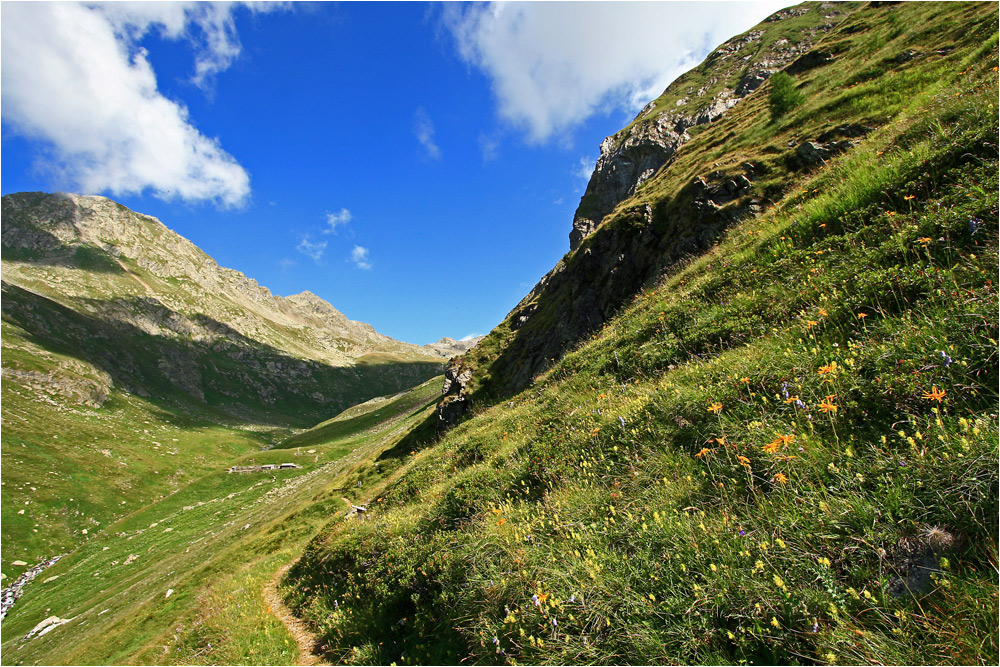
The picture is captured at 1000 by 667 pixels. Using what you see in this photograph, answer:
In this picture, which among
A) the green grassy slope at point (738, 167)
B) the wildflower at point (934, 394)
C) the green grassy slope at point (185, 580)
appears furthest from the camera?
the green grassy slope at point (738, 167)

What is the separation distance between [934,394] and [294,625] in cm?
1461

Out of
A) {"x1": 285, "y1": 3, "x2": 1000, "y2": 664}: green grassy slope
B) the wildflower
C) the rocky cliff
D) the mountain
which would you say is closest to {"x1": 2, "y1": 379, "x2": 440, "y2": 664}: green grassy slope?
{"x1": 285, "y1": 3, "x2": 1000, "y2": 664}: green grassy slope

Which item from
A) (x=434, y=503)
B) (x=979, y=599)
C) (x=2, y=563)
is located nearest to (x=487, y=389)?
(x=434, y=503)

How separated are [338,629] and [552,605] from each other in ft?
24.7

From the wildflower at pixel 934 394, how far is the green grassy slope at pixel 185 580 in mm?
13033

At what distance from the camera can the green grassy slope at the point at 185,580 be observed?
1120 centimetres

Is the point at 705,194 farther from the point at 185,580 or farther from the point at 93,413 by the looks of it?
the point at 93,413

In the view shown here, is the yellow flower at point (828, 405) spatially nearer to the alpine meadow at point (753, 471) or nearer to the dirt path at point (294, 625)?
the alpine meadow at point (753, 471)

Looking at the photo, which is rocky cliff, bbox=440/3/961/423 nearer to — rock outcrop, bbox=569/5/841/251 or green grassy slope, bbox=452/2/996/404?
green grassy slope, bbox=452/2/996/404

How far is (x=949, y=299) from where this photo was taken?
4684 millimetres

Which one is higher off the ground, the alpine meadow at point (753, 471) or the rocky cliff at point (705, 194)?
the rocky cliff at point (705, 194)

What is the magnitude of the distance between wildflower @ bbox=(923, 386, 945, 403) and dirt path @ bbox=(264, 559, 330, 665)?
38.2 ft

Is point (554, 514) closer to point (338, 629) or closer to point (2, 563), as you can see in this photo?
point (338, 629)

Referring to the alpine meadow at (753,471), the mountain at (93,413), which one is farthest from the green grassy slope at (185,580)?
the mountain at (93,413)
